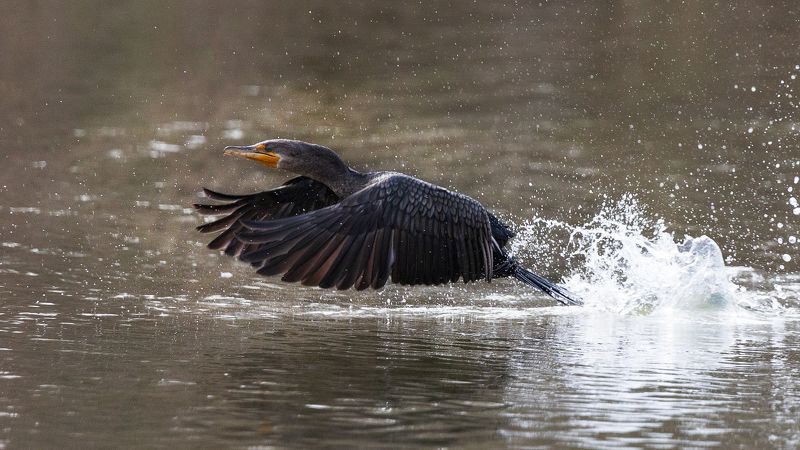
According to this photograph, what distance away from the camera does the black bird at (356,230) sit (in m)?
7.29

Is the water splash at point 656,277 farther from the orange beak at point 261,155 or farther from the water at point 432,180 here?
the orange beak at point 261,155

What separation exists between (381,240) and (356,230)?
0.17m

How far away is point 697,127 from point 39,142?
776 centimetres

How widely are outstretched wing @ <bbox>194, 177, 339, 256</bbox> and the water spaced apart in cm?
50

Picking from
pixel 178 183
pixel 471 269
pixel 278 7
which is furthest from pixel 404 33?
pixel 471 269

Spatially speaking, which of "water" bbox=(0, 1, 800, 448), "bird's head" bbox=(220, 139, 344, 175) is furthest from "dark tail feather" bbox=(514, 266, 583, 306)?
"bird's head" bbox=(220, 139, 344, 175)

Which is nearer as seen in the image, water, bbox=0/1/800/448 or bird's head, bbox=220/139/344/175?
water, bbox=0/1/800/448

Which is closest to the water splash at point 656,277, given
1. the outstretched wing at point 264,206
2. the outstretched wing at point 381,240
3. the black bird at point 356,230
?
the black bird at point 356,230

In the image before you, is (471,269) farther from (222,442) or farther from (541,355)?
(222,442)

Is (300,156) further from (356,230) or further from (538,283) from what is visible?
(538,283)

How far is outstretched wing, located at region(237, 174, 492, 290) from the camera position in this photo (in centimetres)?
726

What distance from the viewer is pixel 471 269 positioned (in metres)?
8.11

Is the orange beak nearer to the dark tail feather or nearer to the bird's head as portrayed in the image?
the bird's head

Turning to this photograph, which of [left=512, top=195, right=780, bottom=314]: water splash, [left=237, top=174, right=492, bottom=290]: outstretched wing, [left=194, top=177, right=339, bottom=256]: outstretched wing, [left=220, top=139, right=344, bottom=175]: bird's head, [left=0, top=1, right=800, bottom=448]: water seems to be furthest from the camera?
[left=512, top=195, right=780, bottom=314]: water splash
